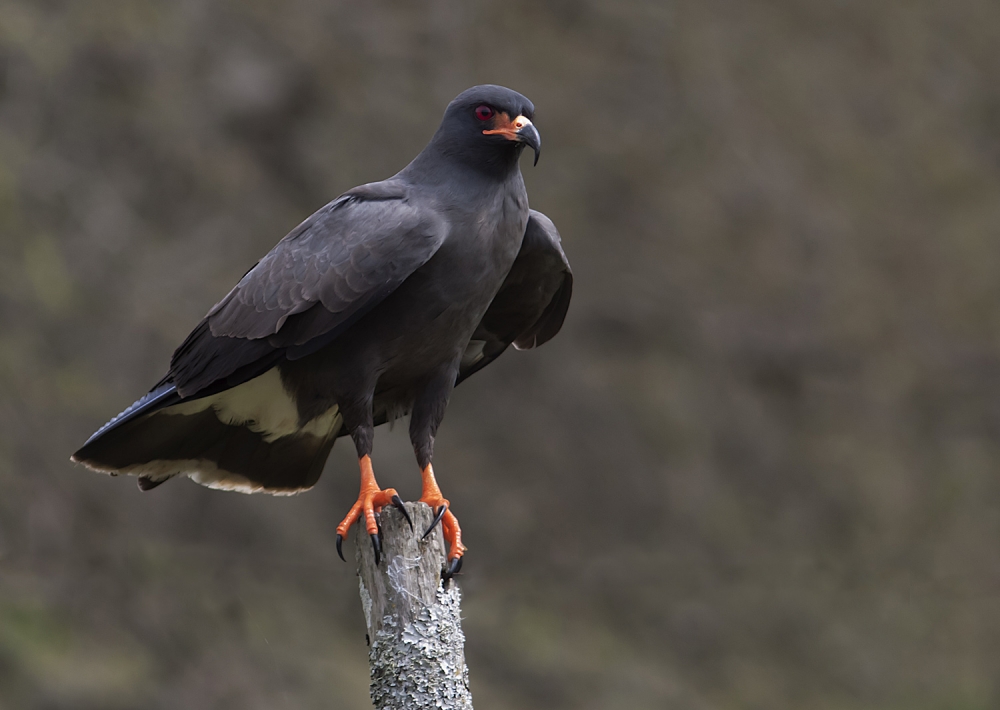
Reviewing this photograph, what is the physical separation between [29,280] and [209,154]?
2.10 meters

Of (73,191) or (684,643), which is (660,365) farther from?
(73,191)

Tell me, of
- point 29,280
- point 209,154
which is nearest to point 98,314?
point 29,280

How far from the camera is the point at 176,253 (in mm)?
9945

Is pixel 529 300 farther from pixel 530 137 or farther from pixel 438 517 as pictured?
pixel 438 517

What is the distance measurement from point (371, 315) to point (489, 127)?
2.73 ft

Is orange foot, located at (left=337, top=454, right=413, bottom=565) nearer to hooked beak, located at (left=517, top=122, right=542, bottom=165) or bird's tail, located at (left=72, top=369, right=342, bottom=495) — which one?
bird's tail, located at (left=72, top=369, right=342, bottom=495)

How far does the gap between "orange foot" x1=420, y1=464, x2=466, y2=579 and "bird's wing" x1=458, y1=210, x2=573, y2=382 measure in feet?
2.51

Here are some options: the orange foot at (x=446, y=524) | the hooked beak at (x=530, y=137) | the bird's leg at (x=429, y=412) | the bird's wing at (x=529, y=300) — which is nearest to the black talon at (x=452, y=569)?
the orange foot at (x=446, y=524)

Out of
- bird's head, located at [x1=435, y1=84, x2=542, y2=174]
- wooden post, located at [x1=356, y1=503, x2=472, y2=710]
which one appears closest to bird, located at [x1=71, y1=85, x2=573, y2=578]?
bird's head, located at [x1=435, y1=84, x2=542, y2=174]

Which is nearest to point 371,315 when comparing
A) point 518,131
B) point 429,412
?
point 429,412

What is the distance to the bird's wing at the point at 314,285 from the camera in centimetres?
402

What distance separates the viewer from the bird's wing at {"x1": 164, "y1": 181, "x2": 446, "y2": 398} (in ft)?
13.2

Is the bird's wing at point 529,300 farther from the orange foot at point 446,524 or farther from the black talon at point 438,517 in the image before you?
the black talon at point 438,517

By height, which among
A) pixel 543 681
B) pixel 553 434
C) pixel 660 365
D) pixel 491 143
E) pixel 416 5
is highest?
pixel 416 5
